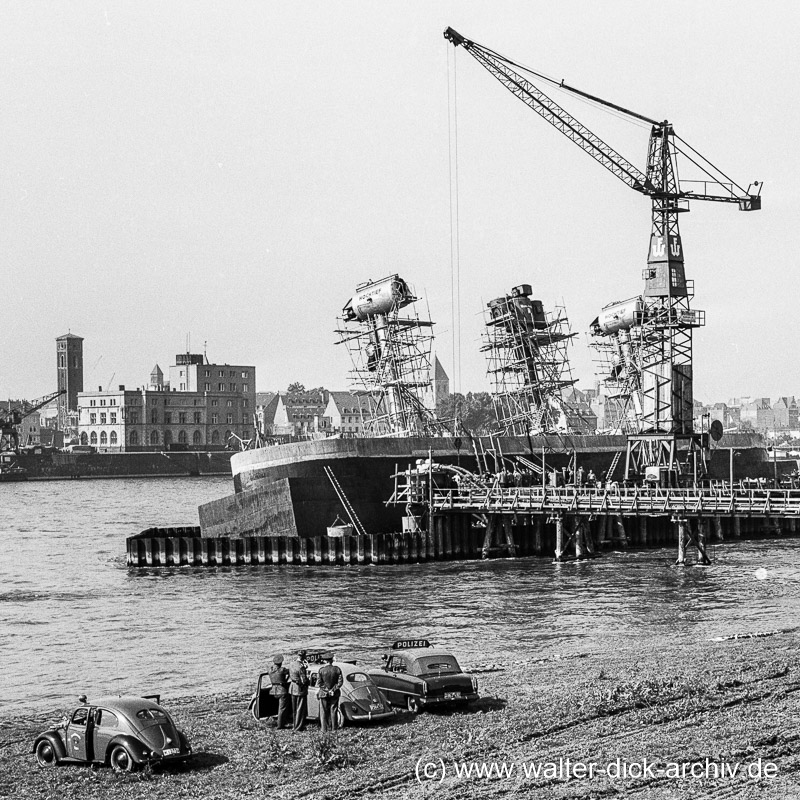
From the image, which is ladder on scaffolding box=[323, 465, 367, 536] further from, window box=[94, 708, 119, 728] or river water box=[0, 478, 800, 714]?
window box=[94, 708, 119, 728]

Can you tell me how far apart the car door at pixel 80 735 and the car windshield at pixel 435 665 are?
757 centimetres

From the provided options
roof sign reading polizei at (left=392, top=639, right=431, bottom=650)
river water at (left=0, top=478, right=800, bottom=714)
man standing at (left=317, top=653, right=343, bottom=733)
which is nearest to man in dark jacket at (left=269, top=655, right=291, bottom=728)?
man standing at (left=317, top=653, right=343, bottom=733)

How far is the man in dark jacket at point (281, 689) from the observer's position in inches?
1017

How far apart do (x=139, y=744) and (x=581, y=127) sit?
274ft

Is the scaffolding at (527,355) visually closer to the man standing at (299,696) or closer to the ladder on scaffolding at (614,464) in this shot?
the ladder on scaffolding at (614,464)

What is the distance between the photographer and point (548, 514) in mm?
67250

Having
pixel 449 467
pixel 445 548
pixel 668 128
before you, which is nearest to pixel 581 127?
pixel 668 128

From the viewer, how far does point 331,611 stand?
5088 cm

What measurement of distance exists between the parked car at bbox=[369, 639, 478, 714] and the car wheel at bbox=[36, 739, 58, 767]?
7178 millimetres

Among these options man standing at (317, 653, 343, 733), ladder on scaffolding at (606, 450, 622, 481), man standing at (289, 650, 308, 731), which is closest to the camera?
man standing at (317, 653, 343, 733)

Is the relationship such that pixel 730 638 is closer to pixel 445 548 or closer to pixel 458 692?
pixel 458 692

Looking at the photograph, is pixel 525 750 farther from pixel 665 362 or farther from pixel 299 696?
pixel 665 362

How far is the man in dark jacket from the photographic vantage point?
2583 cm

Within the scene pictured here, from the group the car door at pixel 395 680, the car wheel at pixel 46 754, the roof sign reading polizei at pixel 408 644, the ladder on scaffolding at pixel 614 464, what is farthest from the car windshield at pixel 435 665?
the ladder on scaffolding at pixel 614 464
